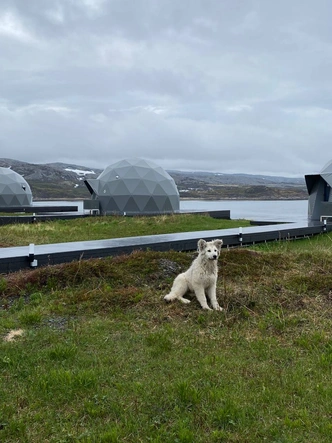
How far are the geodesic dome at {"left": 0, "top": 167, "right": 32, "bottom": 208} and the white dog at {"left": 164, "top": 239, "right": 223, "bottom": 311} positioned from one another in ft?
128

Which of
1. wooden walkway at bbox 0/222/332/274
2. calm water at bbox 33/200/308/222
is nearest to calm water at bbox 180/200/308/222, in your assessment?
calm water at bbox 33/200/308/222

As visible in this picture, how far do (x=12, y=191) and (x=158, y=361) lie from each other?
1659 inches

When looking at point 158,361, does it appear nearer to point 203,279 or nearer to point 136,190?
point 203,279

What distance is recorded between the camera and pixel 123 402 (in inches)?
167

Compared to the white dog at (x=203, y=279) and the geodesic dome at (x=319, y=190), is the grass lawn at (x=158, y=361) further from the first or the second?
the geodesic dome at (x=319, y=190)

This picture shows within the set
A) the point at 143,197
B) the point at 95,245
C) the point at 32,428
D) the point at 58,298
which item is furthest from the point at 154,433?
the point at 143,197

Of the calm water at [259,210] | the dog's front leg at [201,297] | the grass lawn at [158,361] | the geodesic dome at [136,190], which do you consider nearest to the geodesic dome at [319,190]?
the calm water at [259,210]

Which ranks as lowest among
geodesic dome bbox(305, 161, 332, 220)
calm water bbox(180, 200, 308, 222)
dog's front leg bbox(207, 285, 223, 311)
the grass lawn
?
calm water bbox(180, 200, 308, 222)

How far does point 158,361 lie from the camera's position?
524 centimetres

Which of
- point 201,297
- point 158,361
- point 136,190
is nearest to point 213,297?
point 201,297

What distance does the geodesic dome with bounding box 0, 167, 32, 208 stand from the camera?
4381cm

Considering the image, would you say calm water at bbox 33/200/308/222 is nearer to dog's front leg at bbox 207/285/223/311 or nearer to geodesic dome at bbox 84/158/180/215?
geodesic dome at bbox 84/158/180/215

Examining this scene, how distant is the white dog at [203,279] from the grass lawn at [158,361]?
20 centimetres

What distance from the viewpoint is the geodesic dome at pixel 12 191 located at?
144ft
